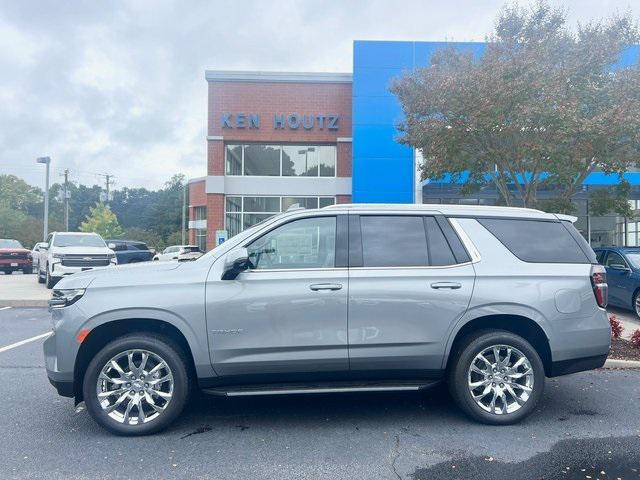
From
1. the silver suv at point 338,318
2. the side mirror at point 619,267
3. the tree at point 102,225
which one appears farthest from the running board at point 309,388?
the tree at point 102,225

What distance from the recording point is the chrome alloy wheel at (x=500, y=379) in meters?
4.30

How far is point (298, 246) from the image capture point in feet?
14.3

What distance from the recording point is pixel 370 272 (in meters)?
4.24

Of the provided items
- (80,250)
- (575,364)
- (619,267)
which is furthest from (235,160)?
(575,364)

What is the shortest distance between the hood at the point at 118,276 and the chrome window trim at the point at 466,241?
8.11 ft

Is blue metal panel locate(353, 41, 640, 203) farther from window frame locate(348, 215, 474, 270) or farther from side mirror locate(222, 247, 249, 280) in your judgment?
side mirror locate(222, 247, 249, 280)

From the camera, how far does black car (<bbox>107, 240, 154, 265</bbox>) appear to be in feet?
77.8

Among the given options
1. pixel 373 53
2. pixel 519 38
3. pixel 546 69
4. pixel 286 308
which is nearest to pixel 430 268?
pixel 286 308

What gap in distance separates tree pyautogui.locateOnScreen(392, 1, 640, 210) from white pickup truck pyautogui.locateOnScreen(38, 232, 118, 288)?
10.5m

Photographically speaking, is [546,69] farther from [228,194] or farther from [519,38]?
[228,194]

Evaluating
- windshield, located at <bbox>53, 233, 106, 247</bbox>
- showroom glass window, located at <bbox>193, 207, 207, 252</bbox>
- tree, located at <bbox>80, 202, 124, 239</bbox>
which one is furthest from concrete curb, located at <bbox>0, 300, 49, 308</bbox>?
tree, located at <bbox>80, 202, 124, 239</bbox>

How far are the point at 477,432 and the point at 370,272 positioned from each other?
1.62 m

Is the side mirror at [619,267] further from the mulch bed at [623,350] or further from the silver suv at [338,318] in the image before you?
the silver suv at [338,318]

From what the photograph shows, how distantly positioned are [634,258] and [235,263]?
9312 mm
